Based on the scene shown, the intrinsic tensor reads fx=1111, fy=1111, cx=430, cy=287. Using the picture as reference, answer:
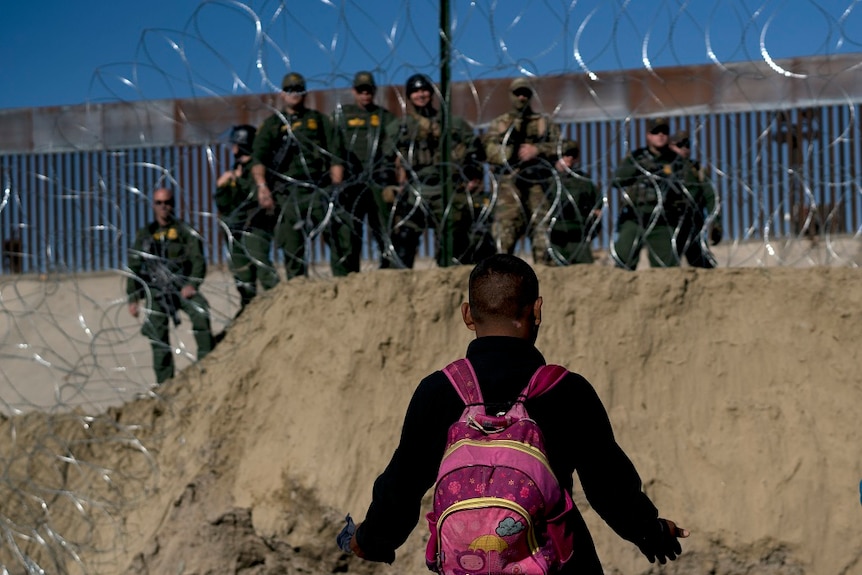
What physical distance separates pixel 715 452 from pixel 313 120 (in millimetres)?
3273

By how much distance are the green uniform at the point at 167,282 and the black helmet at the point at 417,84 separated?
159 cm

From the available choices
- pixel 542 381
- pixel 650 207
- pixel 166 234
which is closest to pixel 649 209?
pixel 650 207

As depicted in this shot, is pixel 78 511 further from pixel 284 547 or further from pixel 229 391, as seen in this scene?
pixel 284 547

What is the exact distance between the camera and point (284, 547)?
5.45m

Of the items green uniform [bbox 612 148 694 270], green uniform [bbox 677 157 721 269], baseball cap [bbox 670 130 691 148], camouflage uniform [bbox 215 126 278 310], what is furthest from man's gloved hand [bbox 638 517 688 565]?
baseball cap [bbox 670 130 691 148]

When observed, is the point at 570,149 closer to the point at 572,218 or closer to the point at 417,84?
the point at 572,218

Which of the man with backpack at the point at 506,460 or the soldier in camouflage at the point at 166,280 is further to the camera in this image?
the soldier in camouflage at the point at 166,280

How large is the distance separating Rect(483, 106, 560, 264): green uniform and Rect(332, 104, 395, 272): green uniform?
0.66 metres

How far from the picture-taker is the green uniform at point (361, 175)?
6.48 meters

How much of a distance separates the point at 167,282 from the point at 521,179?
2.27 meters

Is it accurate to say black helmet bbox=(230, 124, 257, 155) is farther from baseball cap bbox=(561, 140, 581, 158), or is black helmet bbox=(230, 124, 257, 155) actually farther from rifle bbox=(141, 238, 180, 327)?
baseball cap bbox=(561, 140, 581, 158)

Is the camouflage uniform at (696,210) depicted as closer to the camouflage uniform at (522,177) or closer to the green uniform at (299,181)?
the camouflage uniform at (522,177)

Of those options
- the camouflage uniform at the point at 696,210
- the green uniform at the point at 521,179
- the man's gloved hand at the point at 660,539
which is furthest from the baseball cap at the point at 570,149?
the man's gloved hand at the point at 660,539

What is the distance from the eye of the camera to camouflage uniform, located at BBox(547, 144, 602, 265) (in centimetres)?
636
